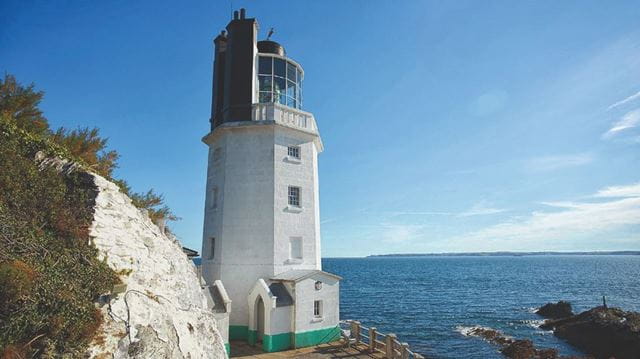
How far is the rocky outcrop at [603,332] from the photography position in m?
24.5

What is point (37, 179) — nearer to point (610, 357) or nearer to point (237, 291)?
point (237, 291)

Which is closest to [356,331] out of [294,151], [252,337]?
Answer: [252,337]

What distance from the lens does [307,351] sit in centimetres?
1541

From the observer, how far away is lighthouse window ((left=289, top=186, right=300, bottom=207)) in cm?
1830

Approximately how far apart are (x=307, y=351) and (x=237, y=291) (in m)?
4.17

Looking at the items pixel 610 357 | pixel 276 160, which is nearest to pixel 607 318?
pixel 610 357

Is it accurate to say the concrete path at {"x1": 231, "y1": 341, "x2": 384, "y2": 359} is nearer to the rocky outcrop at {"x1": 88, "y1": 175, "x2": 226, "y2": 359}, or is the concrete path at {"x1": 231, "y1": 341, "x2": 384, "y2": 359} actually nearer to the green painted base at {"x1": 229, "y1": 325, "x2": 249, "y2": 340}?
the green painted base at {"x1": 229, "y1": 325, "x2": 249, "y2": 340}

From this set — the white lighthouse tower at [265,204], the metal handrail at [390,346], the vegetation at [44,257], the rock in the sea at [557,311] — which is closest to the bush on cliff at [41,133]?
the vegetation at [44,257]

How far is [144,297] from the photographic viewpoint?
743 centimetres

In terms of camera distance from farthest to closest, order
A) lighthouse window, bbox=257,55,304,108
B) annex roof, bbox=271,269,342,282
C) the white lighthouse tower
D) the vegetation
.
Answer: lighthouse window, bbox=257,55,304,108 < the white lighthouse tower < annex roof, bbox=271,269,342,282 < the vegetation

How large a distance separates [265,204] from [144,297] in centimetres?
1019

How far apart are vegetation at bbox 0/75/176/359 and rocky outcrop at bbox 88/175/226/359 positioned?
0.99ft

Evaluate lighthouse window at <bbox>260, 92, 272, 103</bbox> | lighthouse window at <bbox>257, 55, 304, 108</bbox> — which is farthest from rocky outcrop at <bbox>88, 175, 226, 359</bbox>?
lighthouse window at <bbox>257, 55, 304, 108</bbox>

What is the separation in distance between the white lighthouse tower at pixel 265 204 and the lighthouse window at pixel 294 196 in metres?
0.05
